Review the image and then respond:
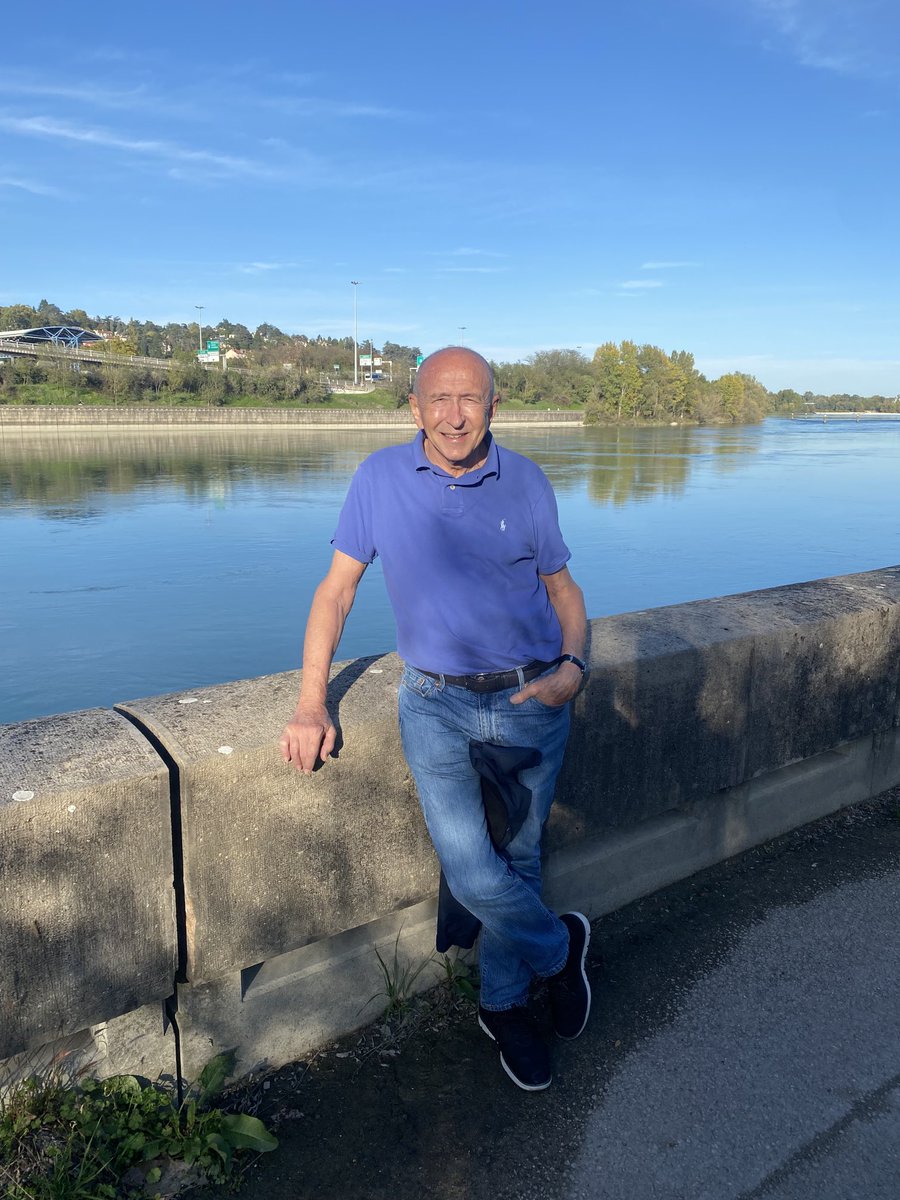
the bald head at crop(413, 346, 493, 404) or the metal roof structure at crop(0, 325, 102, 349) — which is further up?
the metal roof structure at crop(0, 325, 102, 349)

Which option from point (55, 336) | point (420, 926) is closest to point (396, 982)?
point (420, 926)

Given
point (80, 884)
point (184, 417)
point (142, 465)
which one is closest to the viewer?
point (80, 884)

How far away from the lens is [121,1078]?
2445 millimetres

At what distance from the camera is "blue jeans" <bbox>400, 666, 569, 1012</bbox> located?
2.60 meters

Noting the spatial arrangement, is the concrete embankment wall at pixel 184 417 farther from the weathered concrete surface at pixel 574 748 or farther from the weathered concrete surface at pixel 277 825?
the weathered concrete surface at pixel 277 825

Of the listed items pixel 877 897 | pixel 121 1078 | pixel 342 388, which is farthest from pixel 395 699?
pixel 342 388

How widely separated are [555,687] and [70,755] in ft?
4.18

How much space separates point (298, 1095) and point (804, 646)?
2.49 m

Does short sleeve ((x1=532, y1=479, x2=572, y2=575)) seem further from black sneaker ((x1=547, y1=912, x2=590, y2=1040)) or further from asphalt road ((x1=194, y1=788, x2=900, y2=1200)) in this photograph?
asphalt road ((x1=194, y1=788, x2=900, y2=1200))

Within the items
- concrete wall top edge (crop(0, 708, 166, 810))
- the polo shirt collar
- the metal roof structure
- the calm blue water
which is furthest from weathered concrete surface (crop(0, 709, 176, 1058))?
the metal roof structure

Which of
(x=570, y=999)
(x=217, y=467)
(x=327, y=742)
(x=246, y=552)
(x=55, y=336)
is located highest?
(x=55, y=336)

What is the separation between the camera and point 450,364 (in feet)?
8.56

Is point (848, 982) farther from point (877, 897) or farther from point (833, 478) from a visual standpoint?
point (833, 478)

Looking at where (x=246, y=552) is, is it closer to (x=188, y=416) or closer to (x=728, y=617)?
(x=728, y=617)
